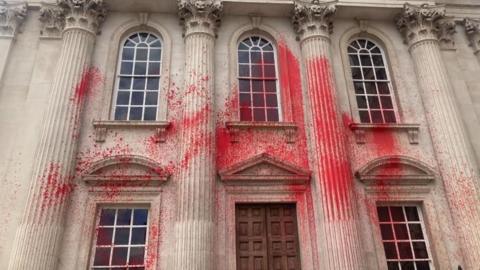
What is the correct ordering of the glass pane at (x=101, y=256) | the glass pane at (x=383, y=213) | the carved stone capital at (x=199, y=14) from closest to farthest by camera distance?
the glass pane at (x=101, y=256)
the glass pane at (x=383, y=213)
the carved stone capital at (x=199, y=14)

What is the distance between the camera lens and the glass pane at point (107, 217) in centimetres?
962

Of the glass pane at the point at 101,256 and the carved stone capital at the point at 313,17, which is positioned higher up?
the carved stone capital at the point at 313,17

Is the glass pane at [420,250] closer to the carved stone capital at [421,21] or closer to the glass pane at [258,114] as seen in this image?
the glass pane at [258,114]

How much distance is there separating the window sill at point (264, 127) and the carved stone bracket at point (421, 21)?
16.5 ft

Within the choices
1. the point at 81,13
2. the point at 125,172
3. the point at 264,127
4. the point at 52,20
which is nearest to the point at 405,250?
the point at 264,127

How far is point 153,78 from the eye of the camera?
454 inches

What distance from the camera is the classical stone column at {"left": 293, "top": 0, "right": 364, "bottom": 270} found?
9258mm

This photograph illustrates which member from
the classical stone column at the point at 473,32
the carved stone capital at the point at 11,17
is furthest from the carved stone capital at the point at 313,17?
the carved stone capital at the point at 11,17

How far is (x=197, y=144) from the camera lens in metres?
10.0

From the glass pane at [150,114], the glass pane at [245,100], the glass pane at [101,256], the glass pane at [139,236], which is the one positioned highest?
the glass pane at [245,100]

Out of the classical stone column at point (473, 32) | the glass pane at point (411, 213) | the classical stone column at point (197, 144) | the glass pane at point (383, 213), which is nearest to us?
the classical stone column at point (197, 144)

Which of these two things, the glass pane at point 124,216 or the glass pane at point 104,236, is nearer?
the glass pane at point 104,236

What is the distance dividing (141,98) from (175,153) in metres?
2.06

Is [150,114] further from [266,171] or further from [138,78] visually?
[266,171]
